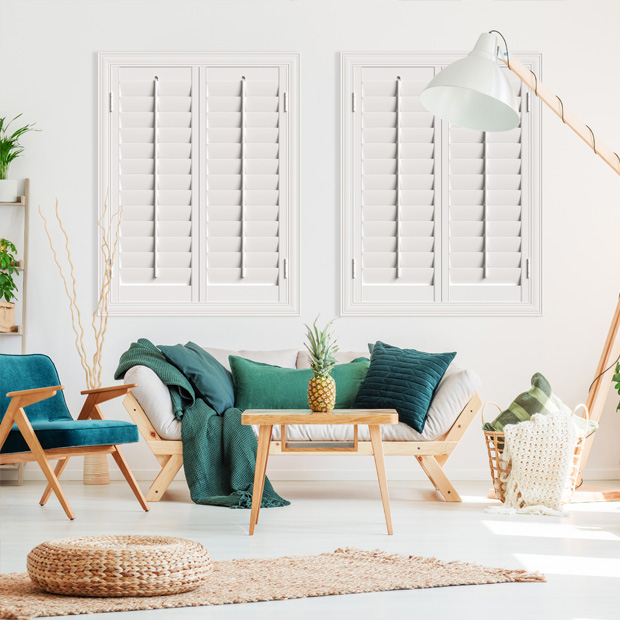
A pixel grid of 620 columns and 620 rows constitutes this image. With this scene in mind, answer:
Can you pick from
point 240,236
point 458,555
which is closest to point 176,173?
point 240,236

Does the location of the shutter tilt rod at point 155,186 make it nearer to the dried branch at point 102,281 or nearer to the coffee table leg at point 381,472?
the dried branch at point 102,281

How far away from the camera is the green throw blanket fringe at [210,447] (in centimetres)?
443

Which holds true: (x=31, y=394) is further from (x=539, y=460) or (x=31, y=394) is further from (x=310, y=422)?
(x=539, y=460)

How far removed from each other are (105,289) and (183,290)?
0.50 meters

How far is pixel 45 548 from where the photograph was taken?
252 centimetres

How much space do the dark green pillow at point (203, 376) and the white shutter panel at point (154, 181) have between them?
0.75 meters

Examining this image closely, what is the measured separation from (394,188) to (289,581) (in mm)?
3364

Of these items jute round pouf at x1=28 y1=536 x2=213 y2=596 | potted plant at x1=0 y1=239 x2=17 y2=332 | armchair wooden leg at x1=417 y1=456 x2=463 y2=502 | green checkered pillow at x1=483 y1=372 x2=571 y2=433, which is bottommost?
armchair wooden leg at x1=417 y1=456 x2=463 y2=502

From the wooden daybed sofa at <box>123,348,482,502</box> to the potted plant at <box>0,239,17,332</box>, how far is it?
1.11 m

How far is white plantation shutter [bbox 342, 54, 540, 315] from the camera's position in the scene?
5.50m

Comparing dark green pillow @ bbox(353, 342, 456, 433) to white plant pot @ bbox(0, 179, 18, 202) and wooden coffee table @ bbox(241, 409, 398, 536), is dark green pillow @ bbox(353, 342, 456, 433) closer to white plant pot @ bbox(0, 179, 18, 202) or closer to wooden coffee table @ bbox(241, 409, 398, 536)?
wooden coffee table @ bbox(241, 409, 398, 536)

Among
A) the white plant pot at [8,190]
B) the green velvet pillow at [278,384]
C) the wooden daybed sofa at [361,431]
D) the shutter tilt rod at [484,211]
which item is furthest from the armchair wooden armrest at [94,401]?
the shutter tilt rod at [484,211]

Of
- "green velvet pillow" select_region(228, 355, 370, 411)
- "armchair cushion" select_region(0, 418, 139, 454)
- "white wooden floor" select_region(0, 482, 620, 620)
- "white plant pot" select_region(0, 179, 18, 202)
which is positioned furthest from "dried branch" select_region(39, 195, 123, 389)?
"armchair cushion" select_region(0, 418, 139, 454)

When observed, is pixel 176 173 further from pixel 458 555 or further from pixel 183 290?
pixel 458 555
